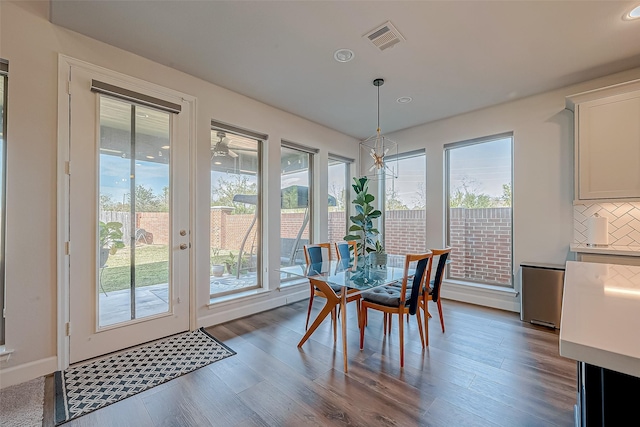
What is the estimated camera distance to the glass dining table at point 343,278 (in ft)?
7.55

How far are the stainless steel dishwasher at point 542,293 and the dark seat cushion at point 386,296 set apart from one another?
64.2 inches

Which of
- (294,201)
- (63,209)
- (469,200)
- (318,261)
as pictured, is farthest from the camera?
(294,201)

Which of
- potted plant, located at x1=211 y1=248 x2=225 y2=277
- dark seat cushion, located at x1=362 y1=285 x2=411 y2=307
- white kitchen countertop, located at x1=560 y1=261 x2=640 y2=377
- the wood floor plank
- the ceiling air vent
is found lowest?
the wood floor plank

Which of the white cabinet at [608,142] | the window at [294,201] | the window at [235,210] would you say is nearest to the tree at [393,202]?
the window at [294,201]

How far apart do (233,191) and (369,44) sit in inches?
88.8

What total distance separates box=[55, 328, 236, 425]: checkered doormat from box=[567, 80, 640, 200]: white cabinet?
3.99m

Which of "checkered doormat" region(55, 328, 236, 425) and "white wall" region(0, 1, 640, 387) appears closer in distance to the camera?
Answer: "checkered doormat" region(55, 328, 236, 425)

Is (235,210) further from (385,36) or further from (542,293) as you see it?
(542,293)

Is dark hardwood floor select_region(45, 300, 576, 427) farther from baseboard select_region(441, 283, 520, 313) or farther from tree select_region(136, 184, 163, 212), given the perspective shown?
tree select_region(136, 184, 163, 212)

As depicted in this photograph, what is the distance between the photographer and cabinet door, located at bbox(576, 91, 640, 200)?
2.65 meters

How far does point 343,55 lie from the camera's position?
259 centimetres

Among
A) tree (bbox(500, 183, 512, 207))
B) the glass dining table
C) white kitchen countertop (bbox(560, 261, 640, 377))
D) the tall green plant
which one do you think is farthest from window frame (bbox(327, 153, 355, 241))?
white kitchen countertop (bbox(560, 261, 640, 377))

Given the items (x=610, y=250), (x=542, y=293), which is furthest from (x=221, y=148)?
(x=610, y=250)

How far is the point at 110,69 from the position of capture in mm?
2477
